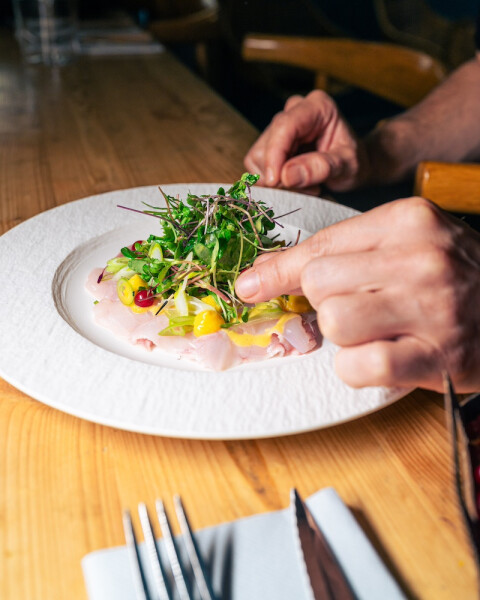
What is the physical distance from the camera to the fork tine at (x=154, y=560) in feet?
1.67

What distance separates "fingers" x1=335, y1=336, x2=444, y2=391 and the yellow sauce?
20 centimetres

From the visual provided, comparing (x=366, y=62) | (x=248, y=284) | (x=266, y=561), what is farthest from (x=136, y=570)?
(x=366, y=62)

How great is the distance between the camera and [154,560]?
0.53 meters

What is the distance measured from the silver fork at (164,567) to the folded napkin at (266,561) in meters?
0.02

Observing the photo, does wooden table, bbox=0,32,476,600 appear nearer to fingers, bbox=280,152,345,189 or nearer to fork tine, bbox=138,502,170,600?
fork tine, bbox=138,502,170,600

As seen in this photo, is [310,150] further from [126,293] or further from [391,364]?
[391,364]

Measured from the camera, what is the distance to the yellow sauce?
89 centimetres

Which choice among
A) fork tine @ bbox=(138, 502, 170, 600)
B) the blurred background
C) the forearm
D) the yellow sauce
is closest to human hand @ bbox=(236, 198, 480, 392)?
the yellow sauce

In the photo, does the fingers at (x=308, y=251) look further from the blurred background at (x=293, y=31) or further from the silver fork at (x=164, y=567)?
the blurred background at (x=293, y=31)

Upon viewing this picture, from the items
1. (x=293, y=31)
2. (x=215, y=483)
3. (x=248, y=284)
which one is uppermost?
(x=248, y=284)

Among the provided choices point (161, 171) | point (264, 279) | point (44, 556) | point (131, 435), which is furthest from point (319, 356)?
point (161, 171)

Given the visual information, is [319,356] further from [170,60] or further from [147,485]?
[170,60]

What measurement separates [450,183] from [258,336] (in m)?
0.67

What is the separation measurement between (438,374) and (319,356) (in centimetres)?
17
